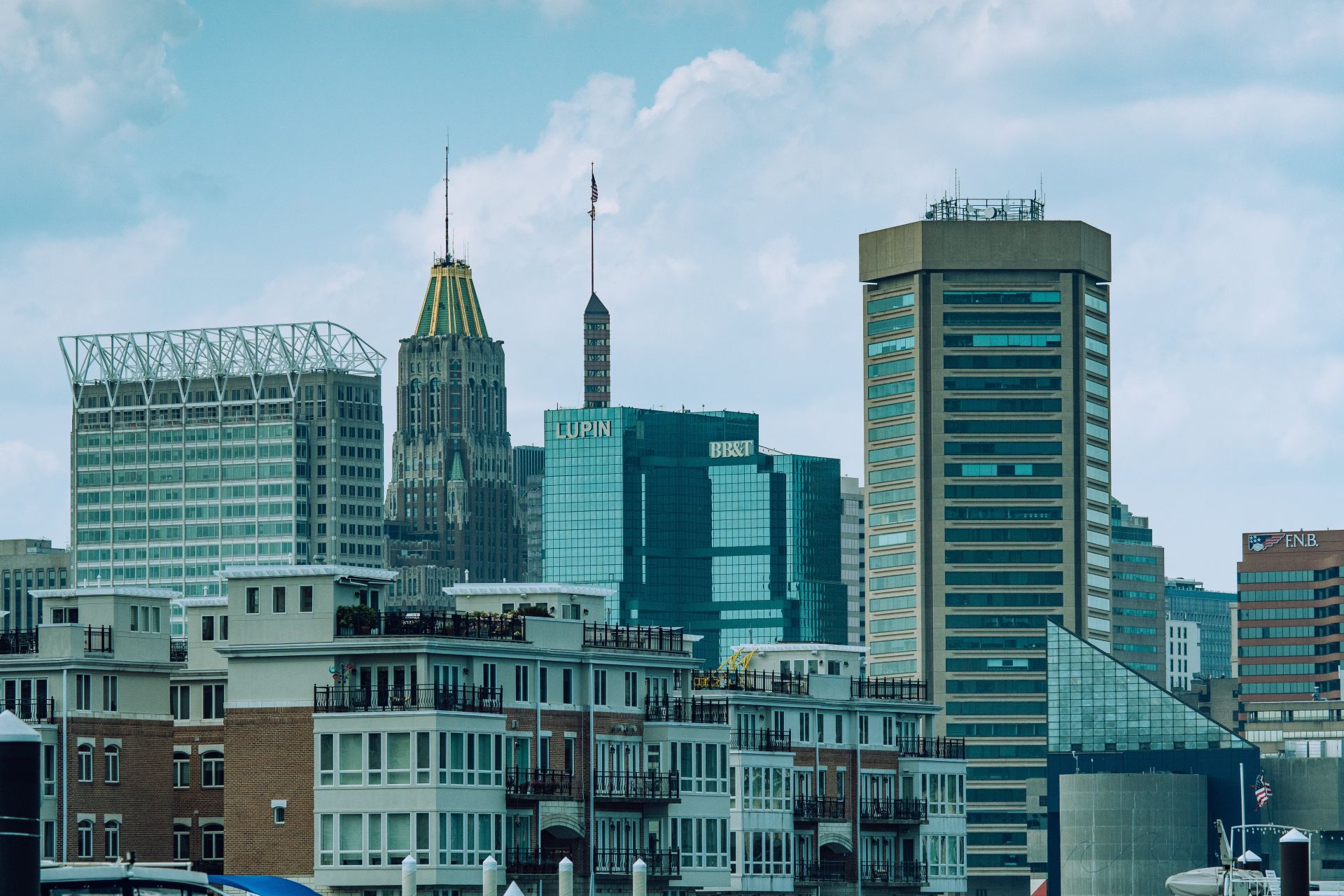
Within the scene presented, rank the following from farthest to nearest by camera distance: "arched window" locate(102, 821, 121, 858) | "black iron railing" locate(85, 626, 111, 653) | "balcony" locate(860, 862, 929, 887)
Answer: "balcony" locate(860, 862, 929, 887) < "black iron railing" locate(85, 626, 111, 653) < "arched window" locate(102, 821, 121, 858)

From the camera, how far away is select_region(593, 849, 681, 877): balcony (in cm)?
12925

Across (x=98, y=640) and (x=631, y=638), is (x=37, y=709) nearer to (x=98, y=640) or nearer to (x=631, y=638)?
(x=98, y=640)

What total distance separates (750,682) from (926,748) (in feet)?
51.4

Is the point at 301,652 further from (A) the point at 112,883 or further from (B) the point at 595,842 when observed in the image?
(A) the point at 112,883

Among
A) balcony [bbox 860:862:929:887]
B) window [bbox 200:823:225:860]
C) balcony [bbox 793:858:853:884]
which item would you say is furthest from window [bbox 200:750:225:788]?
balcony [bbox 860:862:929:887]

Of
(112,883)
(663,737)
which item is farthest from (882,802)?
(112,883)

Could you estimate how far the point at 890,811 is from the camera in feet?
529

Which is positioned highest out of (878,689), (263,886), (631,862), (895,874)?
(263,886)

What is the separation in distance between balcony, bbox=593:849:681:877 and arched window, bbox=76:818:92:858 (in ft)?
79.1

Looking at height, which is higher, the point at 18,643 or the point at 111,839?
the point at 18,643

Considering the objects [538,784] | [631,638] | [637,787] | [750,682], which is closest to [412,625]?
[538,784]

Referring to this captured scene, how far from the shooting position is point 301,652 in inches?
4899

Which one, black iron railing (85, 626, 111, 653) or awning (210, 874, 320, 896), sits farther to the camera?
black iron railing (85, 626, 111, 653)

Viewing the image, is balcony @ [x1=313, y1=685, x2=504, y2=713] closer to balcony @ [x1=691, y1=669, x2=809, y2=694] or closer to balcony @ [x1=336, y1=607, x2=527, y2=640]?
balcony @ [x1=336, y1=607, x2=527, y2=640]
